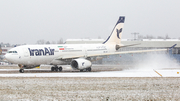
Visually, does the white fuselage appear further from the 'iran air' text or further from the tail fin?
the tail fin

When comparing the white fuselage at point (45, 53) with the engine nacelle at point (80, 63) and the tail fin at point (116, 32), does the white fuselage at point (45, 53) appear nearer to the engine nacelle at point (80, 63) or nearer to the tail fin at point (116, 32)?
the engine nacelle at point (80, 63)

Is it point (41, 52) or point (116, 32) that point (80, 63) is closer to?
point (41, 52)

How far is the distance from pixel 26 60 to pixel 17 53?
1297 millimetres

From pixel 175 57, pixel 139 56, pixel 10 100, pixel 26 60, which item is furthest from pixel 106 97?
pixel 175 57

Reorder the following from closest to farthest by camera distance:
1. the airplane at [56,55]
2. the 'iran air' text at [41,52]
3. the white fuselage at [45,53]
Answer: the white fuselage at [45,53] < the airplane at [56,55] < the 'iran air' text at [41,52]

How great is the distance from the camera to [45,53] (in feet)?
104

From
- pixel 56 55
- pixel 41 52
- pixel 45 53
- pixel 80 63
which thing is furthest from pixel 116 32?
pixel 41 52

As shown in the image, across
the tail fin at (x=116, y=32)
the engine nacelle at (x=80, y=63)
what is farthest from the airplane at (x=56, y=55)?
the tail fin at (x=116, y=32)

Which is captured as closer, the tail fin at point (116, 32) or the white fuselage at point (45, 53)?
the white fuselage at point (45, 53)

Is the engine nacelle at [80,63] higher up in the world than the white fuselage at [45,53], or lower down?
lower down

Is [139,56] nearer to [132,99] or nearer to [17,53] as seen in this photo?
[17,53]

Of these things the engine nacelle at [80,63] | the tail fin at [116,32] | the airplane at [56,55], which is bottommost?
the engine nacelle at [80,63]

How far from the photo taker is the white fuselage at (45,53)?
29797 millimetres

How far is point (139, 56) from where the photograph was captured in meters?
57.9
